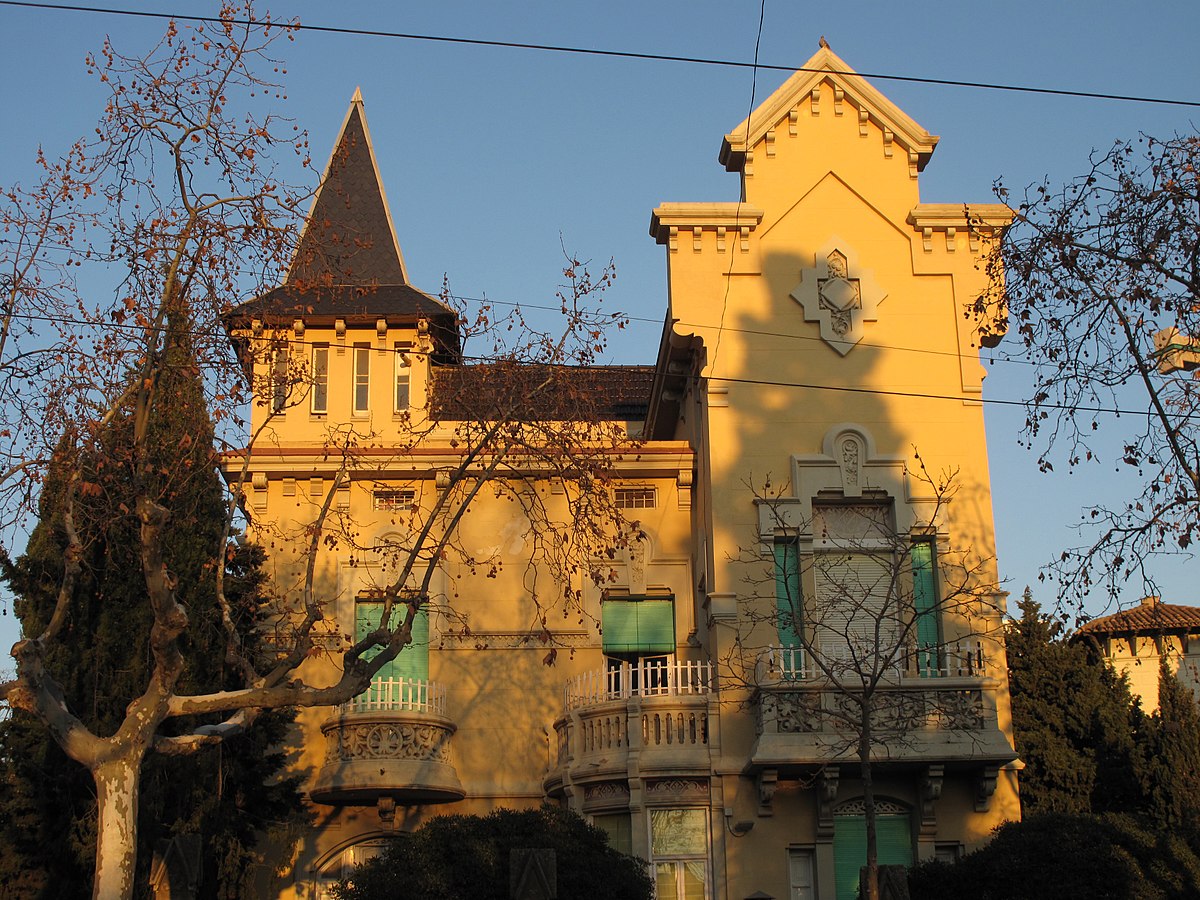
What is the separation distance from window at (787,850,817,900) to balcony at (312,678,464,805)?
4.84 metres

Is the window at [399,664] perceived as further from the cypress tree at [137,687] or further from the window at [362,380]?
the window at [362,380]

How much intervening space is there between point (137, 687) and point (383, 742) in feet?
12.3

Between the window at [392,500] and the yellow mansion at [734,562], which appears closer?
the yellow mansion at [734,562]

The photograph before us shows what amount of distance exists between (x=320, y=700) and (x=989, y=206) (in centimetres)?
1295

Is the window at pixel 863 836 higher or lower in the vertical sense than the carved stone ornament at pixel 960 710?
lower

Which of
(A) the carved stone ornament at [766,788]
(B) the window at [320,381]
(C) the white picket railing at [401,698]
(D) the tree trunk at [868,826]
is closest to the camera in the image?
(D) the tree trunk at [868,826]

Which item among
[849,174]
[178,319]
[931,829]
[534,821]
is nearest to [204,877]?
[534,821]

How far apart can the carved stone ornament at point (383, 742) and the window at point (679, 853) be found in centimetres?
350

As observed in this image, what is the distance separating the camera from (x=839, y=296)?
20953 millimetres

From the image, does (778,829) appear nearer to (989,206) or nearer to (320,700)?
(320,700)

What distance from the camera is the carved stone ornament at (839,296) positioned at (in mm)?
20797

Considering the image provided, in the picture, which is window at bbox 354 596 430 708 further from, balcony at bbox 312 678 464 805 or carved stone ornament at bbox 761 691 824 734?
carved stone ornament at bbox 761 691 824 734

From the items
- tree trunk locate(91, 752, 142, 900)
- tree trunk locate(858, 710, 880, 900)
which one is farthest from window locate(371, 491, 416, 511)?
tree trunk locate(91, 752, 142, 900)

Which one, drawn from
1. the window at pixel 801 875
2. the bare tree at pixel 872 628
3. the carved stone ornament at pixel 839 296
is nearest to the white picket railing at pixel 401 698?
the bare tree at pixel 872 628
